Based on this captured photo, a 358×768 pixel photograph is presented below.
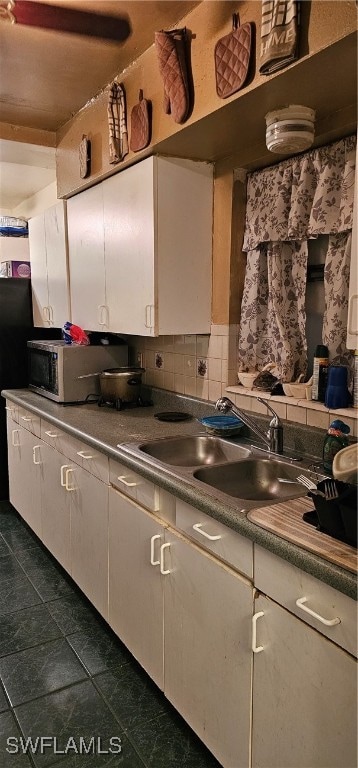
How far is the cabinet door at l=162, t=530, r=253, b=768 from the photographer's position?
4.37 feet

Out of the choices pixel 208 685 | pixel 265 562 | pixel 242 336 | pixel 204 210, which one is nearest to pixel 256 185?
pixel 204 210

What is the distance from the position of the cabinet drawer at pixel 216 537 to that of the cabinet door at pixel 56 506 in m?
0.96

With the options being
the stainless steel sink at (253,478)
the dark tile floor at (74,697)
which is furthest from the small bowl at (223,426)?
the dark tile floor at (74,697)

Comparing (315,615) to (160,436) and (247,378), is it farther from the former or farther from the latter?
(247,378)

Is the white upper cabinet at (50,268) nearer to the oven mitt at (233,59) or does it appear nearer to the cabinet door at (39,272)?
the cabinet door at (39,272)

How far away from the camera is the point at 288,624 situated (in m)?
1.16

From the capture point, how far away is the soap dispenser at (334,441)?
1.63m

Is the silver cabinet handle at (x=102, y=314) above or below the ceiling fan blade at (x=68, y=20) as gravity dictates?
below

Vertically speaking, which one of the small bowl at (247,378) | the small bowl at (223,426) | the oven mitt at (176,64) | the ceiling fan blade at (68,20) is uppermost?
the ceiling fan blade at (68,20)

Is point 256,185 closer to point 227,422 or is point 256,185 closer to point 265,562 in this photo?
point 227,422

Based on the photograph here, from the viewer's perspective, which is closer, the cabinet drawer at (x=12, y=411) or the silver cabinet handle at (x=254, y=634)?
the silver cabinet handle at (x=254, y=634)

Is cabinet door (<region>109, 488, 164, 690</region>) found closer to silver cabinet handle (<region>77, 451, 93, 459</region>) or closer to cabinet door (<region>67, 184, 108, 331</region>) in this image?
silver cabinet handle (<region>77, 451, 93, 459</region>)

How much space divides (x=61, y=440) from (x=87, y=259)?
105 centimetres

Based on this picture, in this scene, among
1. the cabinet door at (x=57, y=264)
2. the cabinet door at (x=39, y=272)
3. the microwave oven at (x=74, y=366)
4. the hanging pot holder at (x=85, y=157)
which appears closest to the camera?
the hanging pot holder at (x=85, y=157)
